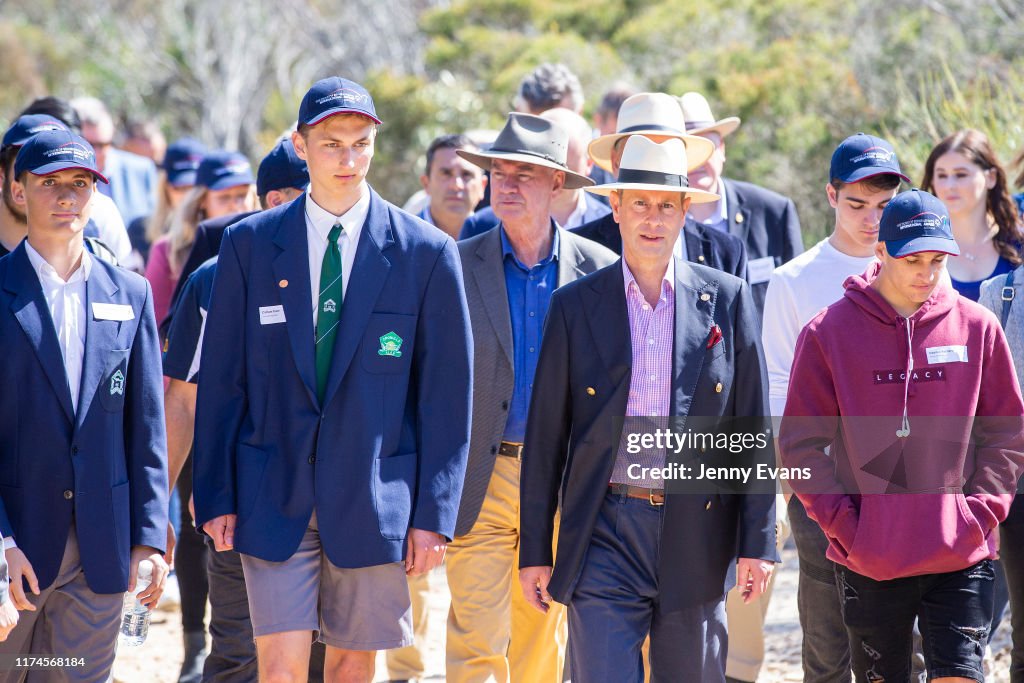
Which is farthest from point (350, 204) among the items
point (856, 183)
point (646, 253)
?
point (856, 183)

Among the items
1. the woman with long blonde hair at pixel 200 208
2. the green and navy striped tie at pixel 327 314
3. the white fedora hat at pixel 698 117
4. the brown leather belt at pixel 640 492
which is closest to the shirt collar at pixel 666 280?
the brown leather belt at pixel 640 492

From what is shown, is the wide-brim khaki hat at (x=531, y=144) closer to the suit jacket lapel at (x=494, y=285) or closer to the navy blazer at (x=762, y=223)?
the suit jacket lapel at (x=494, y=285)

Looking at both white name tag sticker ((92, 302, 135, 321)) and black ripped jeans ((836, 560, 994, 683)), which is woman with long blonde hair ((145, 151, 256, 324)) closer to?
white name tag sticker ((92, 302, 135, 321))

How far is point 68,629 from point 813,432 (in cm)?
278

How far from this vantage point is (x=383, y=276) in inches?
194

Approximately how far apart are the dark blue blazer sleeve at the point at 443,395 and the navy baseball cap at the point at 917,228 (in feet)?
5.27

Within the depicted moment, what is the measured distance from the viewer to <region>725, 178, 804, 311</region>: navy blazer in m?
7.39

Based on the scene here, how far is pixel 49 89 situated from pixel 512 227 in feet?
110

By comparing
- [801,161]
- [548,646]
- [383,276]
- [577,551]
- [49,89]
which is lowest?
[548,646]

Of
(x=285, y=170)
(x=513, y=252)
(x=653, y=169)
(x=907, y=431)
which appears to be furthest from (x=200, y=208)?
(x=907, y=431)

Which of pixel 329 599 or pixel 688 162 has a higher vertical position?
pixel 688 162

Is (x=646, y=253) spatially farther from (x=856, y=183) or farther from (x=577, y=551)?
(x=856, y=183)

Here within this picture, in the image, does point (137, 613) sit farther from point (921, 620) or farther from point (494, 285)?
point (921, 620)

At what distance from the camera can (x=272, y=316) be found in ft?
16.0
